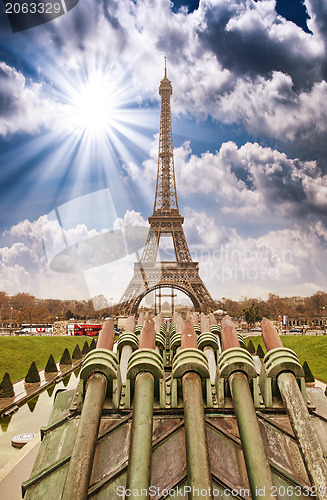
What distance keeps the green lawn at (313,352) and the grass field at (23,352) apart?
21.7m

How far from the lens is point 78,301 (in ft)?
432

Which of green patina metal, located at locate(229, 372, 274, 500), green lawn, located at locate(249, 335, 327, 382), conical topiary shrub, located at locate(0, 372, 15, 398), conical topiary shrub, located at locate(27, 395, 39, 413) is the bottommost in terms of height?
green patina metal, located at locate(229, 372, 274, 500)

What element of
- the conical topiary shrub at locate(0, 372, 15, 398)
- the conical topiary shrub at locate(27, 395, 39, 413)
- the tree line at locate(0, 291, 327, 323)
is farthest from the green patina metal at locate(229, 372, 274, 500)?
the tree line at locate(0, 291, 327, 323)

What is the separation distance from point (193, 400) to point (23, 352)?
103 feet

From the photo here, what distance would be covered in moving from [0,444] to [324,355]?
2476 cm

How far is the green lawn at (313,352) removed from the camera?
2631 centimetres

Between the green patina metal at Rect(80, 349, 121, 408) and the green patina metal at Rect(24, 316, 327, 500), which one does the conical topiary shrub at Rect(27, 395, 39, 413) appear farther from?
the green patina metal at Rect(80, 349, 121, 408)

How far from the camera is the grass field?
26308 millimetres

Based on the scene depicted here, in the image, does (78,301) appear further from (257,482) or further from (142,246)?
(257,482)

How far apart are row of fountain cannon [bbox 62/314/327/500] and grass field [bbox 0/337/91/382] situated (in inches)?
884

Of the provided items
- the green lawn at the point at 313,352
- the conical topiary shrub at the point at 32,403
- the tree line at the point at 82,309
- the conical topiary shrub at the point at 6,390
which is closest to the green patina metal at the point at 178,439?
the conical topiary shrub at the point at 32,403

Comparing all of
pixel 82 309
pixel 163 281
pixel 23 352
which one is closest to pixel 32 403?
pixel 23 352

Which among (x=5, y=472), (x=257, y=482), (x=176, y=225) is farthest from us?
(x=176, y=225)

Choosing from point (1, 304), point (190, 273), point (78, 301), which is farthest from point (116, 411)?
point (78, 301)
